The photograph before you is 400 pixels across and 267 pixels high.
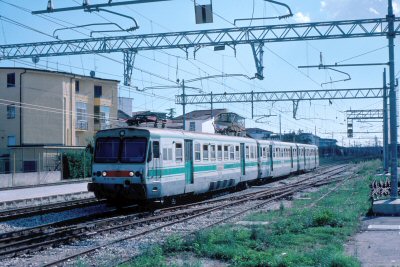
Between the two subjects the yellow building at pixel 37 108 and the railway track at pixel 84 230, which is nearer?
the railway track at pixel 84 230

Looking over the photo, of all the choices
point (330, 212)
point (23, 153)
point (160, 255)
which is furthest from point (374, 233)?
point (23, 153)

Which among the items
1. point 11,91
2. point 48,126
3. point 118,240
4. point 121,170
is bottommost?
point 118,240

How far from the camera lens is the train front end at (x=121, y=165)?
15.9 meters

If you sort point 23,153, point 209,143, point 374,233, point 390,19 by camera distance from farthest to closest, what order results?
point 23,153 < point 209,143 < point 390,19 < point 374,233

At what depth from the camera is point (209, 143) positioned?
2117 centimetres

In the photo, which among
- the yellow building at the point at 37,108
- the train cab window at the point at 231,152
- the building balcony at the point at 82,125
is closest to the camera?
the train cab window at the point at 231,152

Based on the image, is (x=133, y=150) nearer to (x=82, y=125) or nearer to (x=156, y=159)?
(x=156, y=159)

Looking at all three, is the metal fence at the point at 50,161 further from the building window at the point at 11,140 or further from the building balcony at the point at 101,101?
the building balcony at the point at 101,101

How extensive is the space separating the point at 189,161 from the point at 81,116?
96.5 ft

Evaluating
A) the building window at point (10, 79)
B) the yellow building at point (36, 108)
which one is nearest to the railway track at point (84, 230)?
the yellow building at point (36, 108)

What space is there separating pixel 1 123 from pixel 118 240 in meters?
34.3

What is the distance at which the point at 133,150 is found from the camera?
16438 mm

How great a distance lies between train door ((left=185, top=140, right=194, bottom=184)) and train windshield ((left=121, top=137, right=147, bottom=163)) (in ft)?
9.37

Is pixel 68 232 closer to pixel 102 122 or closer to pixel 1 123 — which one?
pixel 1 123
